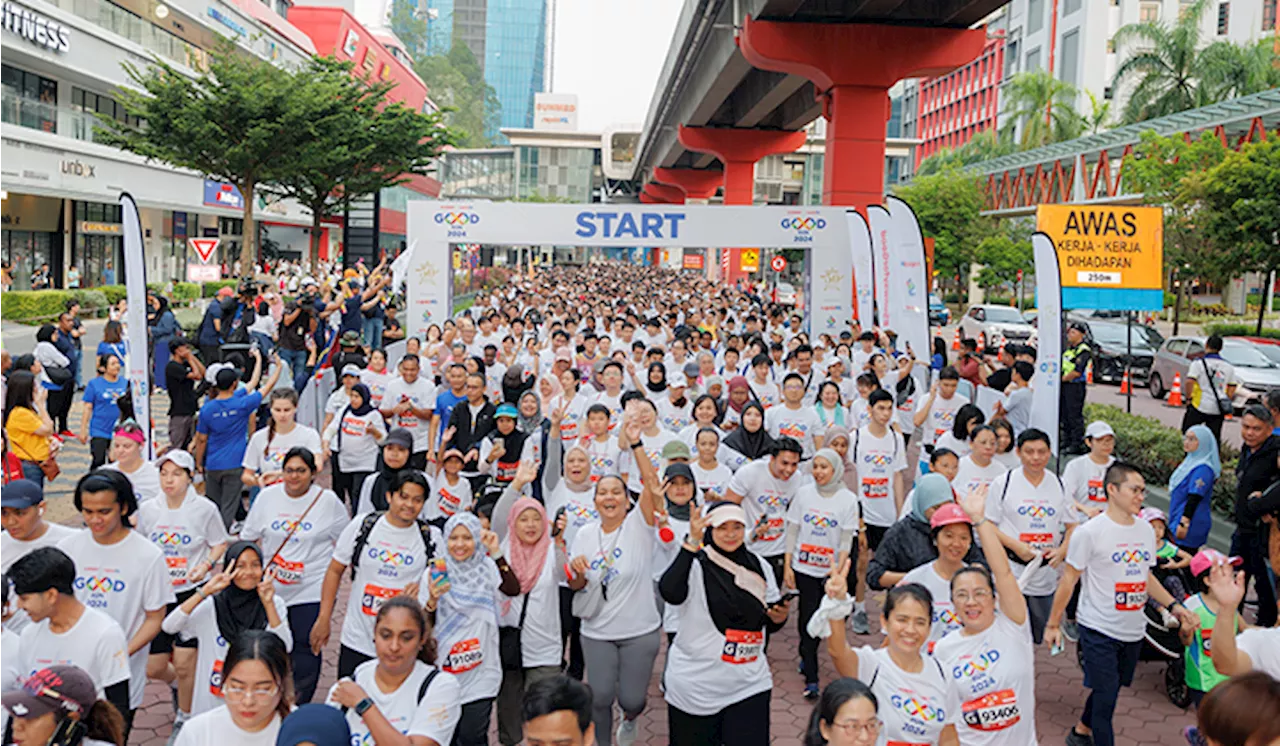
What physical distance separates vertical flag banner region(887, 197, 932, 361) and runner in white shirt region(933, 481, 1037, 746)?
10.5 metres

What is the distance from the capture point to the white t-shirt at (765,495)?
6.92 m

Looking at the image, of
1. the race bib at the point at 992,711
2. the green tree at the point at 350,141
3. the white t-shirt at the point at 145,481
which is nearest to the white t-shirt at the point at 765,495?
Result: the race bib at the point at 992,711

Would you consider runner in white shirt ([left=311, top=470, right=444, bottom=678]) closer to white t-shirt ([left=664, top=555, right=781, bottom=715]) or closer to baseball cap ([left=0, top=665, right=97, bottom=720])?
white t-shirt ([left=664, top=555, right=781, bottom=715])

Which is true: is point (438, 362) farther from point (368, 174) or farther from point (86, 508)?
point (368, 174)

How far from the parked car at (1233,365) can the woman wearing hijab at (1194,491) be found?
1117 cm

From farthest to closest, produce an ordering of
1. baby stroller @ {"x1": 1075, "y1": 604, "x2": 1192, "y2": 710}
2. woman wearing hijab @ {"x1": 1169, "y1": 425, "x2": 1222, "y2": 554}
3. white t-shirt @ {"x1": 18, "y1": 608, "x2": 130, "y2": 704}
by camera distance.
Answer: woman wearing hijab @ {"x1": 1169, "y1": 425, "x2": 1222, "y2": 554}, baby stroller @ {"x1": 1075, "y1": 604, "x2": 1192, "y2": 710}, white t-shirt @ {"x1": 18, "y1": 608, "x2": 130, "y2": 704}

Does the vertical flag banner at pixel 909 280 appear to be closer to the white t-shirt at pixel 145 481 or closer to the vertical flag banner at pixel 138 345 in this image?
the vertical flag banner at pixel 138 345

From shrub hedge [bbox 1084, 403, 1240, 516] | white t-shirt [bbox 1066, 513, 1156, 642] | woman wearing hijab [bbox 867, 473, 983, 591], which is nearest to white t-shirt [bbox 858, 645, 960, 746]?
woman wearing hijab [bbox 867, 473, 983, 591]

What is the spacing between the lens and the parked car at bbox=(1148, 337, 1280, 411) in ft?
62.6

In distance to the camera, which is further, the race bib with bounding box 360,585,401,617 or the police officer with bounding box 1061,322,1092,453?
the police officer with bounding box 1061,322,1092,453

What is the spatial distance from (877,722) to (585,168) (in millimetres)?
100916

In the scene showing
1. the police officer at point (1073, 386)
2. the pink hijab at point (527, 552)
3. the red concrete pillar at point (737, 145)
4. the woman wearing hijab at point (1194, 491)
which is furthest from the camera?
the red concrete pillar at point (737, 145)

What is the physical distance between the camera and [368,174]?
32.1 metres

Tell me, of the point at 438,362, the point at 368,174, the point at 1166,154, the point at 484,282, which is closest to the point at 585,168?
the point at 484,282
